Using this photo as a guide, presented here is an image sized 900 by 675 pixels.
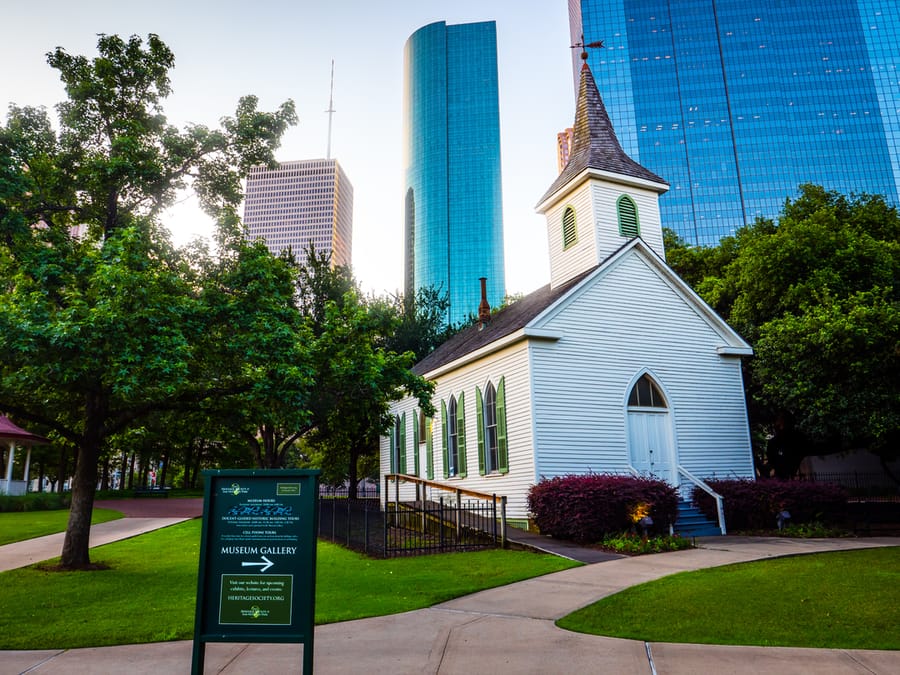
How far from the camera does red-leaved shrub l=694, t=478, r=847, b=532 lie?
1612 cm

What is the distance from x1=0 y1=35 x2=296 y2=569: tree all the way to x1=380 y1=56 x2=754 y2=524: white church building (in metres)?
7.81

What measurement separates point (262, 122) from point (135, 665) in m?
12.3

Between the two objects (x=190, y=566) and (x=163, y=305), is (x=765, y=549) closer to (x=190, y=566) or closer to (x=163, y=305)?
(x=190, y=566)

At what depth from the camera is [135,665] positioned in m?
5.77

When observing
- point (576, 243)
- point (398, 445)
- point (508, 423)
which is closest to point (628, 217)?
point (576, 243)

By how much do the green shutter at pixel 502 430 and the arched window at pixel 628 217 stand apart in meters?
6.67

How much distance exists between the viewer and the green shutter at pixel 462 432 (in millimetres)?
20328

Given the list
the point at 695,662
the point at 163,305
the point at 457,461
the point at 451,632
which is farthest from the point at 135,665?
the point at 457,461

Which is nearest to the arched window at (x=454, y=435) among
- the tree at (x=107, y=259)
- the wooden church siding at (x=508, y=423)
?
the wooden church siding at (x=508, y=423)

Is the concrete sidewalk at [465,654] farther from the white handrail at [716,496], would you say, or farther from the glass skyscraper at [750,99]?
the glass skyscraper at [750,99]

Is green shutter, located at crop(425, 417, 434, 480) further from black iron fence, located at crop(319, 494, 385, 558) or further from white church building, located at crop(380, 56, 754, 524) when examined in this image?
black iron fence, located at crop(319, 494, 385, 558)

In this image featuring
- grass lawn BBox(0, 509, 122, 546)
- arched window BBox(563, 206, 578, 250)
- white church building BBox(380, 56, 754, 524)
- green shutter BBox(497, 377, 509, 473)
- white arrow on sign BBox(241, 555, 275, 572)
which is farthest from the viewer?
arched window BBox(563, 206, 578, 250)

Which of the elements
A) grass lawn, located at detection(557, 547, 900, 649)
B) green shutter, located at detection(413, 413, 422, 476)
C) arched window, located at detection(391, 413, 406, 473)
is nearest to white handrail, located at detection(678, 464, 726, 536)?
grass lawn, located at detection(557, 547, 900, 649)

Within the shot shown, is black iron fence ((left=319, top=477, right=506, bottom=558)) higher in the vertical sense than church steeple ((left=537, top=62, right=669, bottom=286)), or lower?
lower
